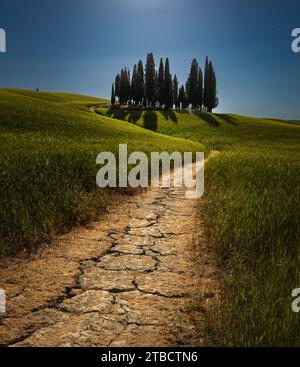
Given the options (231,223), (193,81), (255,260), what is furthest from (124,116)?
(255,260)

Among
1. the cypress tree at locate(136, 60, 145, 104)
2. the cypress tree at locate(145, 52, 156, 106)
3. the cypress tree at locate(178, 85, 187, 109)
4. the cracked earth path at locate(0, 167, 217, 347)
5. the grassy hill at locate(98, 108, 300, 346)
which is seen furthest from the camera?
the cypress tree at locate(178, 85, 187, 109)

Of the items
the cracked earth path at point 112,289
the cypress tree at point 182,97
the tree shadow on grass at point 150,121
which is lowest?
the cracked earth path at point 112,289

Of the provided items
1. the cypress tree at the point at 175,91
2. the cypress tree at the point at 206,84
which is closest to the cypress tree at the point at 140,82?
the cypress tree at the point at 175,91

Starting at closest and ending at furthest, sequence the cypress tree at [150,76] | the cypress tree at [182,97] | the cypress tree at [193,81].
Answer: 1. the cypress tree at [150,76]
2. the cypress tree at [193,81]
3. the cypress tree at [182,97]

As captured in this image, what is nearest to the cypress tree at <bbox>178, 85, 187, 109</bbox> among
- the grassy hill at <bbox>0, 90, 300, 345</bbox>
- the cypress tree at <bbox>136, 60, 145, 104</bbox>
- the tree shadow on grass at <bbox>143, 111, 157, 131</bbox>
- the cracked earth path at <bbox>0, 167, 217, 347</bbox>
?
the cypress tree at <bbox>136, 60, 145, 104</bbox>

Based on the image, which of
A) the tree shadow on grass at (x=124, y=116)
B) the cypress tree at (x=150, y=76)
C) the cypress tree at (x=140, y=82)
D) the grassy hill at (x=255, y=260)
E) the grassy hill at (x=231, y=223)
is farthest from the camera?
the cypress tree at (x=140, y=82)

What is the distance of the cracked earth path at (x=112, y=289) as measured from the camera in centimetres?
318

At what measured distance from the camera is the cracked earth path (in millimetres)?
3176

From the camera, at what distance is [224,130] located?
5431 cm

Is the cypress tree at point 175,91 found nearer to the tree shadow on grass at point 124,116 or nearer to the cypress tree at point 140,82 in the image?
the cypress tree at point 140,82

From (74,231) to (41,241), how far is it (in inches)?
33.6

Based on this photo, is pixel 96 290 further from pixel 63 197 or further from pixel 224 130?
pixel 224 130

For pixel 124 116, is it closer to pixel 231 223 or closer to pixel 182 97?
pixel 182 97

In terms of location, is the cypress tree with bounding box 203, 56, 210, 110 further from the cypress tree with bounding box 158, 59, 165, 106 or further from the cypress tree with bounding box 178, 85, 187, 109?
the cypress tree with bounding box 158, 59, 165, 106
